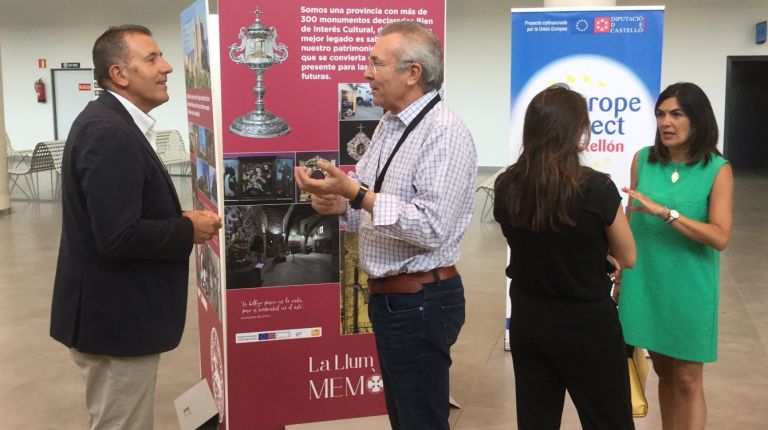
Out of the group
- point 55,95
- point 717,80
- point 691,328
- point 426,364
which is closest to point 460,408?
point 691,328

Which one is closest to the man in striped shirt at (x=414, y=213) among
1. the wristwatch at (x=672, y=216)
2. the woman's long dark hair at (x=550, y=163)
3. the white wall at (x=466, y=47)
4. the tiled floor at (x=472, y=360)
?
the woman's long dark hair at (x=550, y=163)

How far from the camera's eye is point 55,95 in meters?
15.7

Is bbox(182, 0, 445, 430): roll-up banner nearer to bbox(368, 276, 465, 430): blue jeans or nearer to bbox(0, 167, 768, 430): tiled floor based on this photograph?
bbox(0, 167, 768, 430): tiled floor

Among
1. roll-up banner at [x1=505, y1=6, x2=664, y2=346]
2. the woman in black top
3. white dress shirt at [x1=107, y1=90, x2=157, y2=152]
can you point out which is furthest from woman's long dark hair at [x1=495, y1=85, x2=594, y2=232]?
roll-up banner at [x1=505, y1=6, x2=664, y2=346]

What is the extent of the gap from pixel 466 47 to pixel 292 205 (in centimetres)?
1117

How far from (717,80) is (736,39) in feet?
2.37

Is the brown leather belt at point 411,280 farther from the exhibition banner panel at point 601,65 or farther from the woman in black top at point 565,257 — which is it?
the exhibition banner panel at point 601,65

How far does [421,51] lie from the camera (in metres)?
2.03

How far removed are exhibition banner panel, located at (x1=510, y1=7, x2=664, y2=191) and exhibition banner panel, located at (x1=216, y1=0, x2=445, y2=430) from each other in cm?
120

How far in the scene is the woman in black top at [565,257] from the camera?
6.45 feet

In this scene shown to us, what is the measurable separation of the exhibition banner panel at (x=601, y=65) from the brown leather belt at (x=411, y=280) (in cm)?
216

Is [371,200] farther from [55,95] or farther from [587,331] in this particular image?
[55,95]

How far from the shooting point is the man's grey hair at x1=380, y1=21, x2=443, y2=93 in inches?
79.4

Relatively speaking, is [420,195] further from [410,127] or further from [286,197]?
[286,197]
